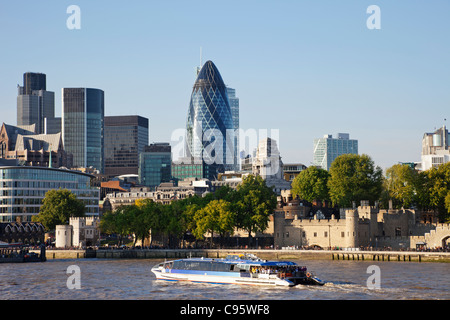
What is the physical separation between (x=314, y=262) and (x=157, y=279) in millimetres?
30793

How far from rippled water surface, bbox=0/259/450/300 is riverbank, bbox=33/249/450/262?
21.9 ft

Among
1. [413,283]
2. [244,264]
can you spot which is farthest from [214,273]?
[413,283]

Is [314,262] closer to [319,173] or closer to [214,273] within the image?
[214,273]

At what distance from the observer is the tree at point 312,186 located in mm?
162125

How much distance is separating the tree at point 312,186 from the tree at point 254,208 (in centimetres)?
2111

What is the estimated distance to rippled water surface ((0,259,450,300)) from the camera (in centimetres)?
7219

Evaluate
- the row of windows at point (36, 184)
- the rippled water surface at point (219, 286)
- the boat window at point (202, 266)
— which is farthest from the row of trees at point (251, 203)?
the boat window at point (202, 266)

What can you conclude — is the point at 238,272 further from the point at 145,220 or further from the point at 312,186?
the point at 312,186

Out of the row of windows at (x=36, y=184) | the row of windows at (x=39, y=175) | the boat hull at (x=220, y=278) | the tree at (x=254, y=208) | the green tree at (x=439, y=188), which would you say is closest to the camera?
the boat hull at (x=220, y=278)

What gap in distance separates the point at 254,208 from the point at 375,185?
25625 mm

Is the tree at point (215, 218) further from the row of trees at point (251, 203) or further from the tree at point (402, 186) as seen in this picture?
the tree at point (402, 186)

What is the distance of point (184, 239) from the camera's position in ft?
486

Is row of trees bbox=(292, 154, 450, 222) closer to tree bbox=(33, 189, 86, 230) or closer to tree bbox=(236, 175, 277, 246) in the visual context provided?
tree bbox=(236, 175, 277, 246)
